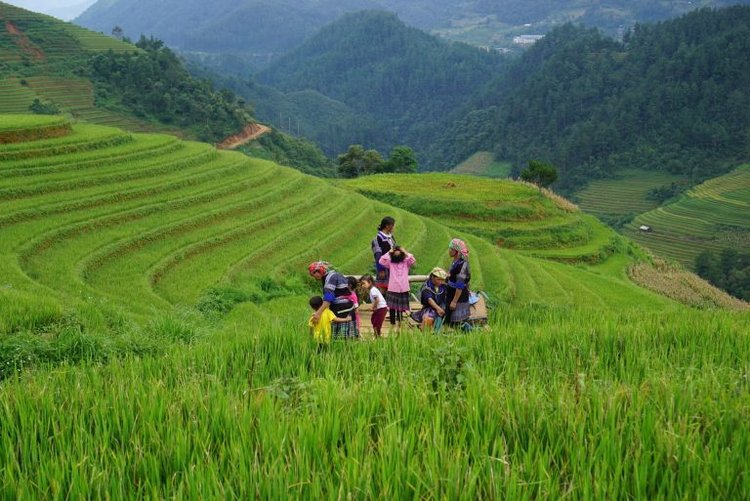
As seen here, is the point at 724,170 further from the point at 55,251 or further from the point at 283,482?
the point at 283,482

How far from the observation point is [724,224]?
6044cm

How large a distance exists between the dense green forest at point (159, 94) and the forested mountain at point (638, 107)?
50051 millimetres

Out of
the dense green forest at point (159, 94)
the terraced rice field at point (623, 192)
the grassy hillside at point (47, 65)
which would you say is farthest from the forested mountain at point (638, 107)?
the grassy hillside at point (47, 65)

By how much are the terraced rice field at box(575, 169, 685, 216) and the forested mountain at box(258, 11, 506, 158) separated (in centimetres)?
6697

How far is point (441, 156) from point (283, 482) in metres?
120

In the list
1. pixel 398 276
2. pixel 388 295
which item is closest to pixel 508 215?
pixel 388 295

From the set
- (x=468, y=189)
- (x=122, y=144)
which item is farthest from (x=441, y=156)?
(x=122, y=144)

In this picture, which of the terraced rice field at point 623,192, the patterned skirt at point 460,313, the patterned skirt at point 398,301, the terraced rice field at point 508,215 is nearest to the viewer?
the patterned skirt at point 460,313

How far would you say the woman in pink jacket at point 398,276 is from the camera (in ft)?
27.0

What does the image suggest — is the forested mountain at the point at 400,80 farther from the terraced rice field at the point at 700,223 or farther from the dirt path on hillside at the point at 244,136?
the terraced rice field at the point at 700,223

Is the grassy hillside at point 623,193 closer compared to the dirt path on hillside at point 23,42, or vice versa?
the dirt path on hillside at point 23,42

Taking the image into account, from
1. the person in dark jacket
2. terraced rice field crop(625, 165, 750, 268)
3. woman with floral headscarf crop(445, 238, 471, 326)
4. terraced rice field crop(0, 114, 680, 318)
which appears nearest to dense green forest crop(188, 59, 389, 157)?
terraced rice field crop(625, 165, 750, 268)

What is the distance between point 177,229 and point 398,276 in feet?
27.4

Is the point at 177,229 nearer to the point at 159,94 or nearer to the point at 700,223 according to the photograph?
the point at 159,94
